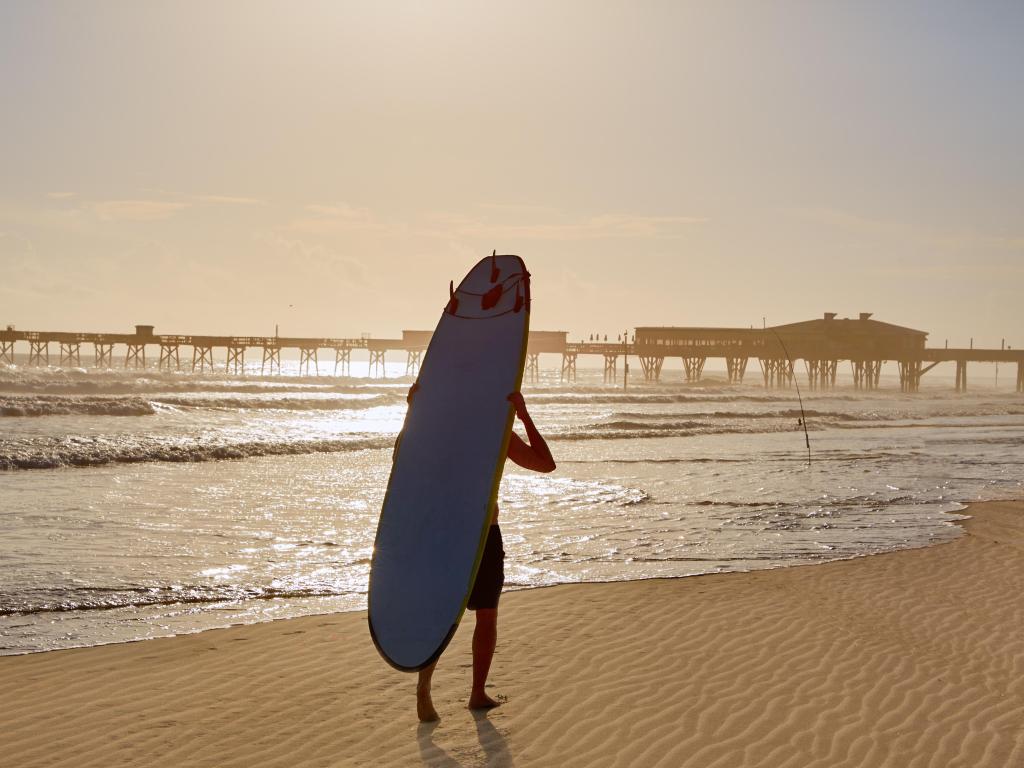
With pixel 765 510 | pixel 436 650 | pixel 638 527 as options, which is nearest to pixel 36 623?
pixel 436 650

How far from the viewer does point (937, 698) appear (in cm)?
546

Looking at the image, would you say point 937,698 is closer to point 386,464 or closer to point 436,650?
point 436,650

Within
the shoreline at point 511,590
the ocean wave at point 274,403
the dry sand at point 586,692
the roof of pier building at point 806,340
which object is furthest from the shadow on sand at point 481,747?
the roof of pier building at point 806,340

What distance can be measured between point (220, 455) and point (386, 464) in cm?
336

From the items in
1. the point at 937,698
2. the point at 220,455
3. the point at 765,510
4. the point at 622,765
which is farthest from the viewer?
the point at 220,455

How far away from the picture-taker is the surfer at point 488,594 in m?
4.77

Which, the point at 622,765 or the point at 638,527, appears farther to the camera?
the point at 638,527

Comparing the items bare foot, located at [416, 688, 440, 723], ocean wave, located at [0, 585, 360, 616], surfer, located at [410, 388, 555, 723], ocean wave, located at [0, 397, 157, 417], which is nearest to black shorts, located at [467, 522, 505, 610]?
surfer, located at [410, 388, 555, 723]

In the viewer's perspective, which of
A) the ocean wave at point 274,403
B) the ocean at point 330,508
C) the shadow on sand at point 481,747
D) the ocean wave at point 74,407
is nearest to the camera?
the shadow on sand at point 481,747

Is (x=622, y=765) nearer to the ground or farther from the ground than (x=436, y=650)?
nearer to the ground

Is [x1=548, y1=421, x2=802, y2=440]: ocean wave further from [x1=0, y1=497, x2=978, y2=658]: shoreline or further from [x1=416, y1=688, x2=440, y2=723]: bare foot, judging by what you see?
[x1=416, y1=688, x2=440, y2=723]: bare foot

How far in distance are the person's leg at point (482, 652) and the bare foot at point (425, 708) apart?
263mm

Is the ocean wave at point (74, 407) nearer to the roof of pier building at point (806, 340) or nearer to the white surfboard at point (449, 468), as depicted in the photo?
the white surfboard at point (449, 468)

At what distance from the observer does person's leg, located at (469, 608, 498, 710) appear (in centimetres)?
487
